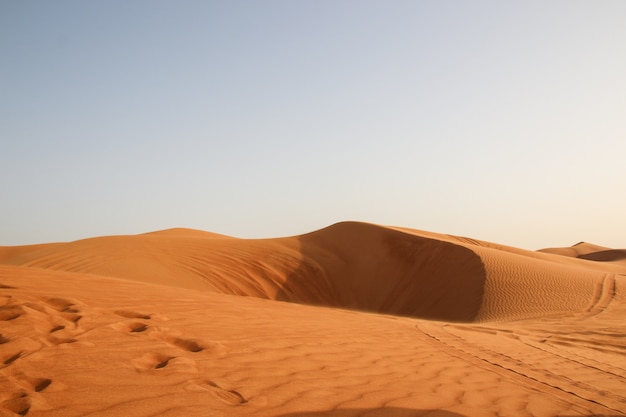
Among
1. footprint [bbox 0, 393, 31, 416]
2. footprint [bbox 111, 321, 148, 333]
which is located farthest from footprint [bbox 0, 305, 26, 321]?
footprint [bbox 0, 393, 31, 416]

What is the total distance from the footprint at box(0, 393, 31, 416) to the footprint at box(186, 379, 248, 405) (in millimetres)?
962

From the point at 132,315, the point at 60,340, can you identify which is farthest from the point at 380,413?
the point at 132,315

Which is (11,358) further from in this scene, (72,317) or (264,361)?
(264,361)

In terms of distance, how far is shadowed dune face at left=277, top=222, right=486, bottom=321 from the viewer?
16.6 metres

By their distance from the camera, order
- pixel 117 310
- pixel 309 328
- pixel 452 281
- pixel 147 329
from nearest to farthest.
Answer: pixel 147 329 < pixel 117 310 < pixel 309 328 < pixel 452 281

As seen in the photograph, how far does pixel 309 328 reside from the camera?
21.0 feet

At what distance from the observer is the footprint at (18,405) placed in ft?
8.54

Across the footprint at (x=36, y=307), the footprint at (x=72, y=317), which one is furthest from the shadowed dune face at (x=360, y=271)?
the footprint at (x=72, y=317)

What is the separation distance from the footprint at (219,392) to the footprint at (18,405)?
962 millimetres

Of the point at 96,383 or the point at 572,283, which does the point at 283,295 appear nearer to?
the point at 572,283

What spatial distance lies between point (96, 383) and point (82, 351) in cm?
71

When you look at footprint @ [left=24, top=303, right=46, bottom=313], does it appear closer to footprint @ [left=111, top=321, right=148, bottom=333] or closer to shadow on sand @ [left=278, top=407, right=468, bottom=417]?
footprint @ [left=111, top=321, right=148, bottom=333]

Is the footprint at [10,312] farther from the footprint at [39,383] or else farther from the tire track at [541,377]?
the tire track at [541,377]

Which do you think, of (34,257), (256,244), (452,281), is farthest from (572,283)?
(34,257)
